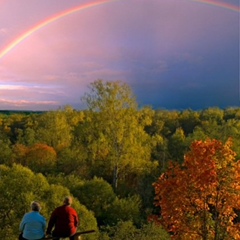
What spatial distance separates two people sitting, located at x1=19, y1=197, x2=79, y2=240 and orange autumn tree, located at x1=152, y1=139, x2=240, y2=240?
17159mm

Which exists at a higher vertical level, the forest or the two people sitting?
the two people sitting

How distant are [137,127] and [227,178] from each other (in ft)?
95.6

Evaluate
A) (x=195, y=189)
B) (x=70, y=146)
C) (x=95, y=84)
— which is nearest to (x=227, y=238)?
(x=195, y=189)

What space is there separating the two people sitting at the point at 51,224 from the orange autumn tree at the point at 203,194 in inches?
676

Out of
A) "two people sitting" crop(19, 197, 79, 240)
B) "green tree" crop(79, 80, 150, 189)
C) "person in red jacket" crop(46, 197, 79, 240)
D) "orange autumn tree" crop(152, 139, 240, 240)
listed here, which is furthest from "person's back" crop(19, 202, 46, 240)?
"green tree" crop(79, 80, 150, 189)

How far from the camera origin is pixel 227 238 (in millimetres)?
27438

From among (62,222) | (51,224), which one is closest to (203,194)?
(62,222)

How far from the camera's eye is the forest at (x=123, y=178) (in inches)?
1085

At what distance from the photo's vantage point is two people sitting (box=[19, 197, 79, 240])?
10.7m

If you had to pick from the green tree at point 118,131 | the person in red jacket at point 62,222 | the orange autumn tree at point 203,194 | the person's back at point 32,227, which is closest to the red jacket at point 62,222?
the person in red jacket at point 62,222

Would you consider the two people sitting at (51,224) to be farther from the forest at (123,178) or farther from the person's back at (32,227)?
the forest at (123,178)

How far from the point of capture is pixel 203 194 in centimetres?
2758

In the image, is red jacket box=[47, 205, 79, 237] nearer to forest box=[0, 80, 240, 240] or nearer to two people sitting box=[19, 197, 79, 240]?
two people sitting box=[19, 197, 79, 240]

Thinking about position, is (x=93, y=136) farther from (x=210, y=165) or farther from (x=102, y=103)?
(x=210, y=165)
